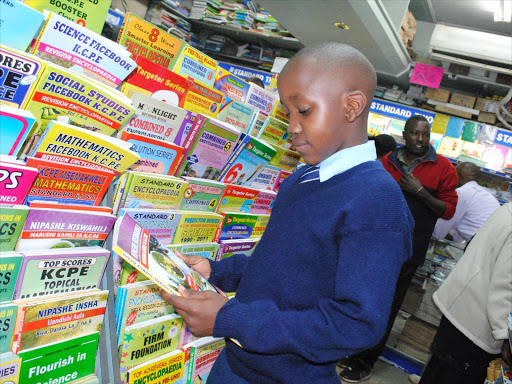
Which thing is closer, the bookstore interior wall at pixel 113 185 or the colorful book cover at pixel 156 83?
the bookstore interior wall at pixel 113 185

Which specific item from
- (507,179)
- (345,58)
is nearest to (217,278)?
(345,58)

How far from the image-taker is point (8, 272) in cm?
82

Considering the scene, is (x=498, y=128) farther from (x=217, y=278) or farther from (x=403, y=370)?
(x=217, y=278)

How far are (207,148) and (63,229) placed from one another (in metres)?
0.59

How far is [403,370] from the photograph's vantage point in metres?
3.28

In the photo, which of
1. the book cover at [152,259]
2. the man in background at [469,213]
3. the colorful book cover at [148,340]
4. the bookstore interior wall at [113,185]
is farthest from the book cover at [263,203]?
the man in background at [469,213]

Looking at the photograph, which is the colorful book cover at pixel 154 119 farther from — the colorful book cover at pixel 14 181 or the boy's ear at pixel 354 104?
the boy's ear at pixel 354 104

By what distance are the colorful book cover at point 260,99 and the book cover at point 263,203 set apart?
1.28 feet

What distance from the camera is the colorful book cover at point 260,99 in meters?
1.72

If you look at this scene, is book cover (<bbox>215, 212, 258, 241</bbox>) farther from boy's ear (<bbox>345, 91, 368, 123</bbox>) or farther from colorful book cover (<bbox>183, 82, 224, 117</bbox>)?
boy's ear (<bbox>345, 91, 368, 123</bbox>)

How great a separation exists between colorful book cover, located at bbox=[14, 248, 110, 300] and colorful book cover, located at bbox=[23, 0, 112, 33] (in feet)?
1.89

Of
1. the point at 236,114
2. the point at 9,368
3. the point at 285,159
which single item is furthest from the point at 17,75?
the point at 285,159

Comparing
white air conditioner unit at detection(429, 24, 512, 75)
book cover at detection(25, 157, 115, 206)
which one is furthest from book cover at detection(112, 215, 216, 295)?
white air conditioner unit at detection(429, 24, 512, 75)

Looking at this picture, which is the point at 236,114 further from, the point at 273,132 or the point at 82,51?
the point at 82,51
